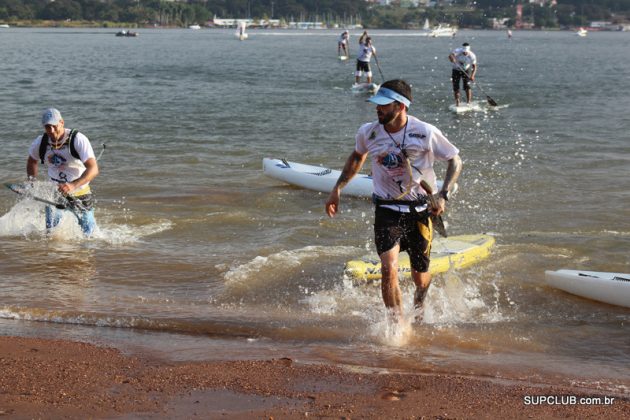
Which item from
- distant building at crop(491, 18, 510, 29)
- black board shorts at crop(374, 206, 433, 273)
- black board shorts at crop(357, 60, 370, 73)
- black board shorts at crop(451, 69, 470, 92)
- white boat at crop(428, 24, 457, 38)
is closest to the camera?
black board shorts at crop(374, 206, 433, 273)

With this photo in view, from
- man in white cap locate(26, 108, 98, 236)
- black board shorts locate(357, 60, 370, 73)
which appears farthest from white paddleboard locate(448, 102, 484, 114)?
man in white cap locate(26, 108, 98, 236)

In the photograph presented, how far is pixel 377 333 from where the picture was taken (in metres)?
6.98

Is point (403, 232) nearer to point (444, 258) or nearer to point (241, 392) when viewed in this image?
point (241, 392)

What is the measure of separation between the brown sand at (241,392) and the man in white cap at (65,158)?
2954 mm

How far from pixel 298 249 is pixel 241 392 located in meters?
4.75

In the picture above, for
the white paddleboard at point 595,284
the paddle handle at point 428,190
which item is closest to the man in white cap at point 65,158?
the paddle handle at point 428,190

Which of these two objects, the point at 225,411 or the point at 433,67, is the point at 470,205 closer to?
the point at 225,411

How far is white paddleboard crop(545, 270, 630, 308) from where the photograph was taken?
8023 mm

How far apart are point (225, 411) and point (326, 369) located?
3.37 ft

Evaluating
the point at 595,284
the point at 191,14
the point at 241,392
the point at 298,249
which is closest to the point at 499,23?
the point at 191,14

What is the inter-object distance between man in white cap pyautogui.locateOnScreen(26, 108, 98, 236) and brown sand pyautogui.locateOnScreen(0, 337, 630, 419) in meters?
2.95

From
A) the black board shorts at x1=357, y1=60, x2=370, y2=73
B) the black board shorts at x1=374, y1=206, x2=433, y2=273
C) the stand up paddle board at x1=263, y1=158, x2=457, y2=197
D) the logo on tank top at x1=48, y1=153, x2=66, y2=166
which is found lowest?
the stand up paddle board at x1=263, y1=158, x2=457, y2=197

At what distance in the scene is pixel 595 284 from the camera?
820 centimetres

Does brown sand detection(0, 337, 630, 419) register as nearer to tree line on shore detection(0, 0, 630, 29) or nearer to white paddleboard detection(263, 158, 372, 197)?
white paddleboard detection(263, 158, 372, 197)
